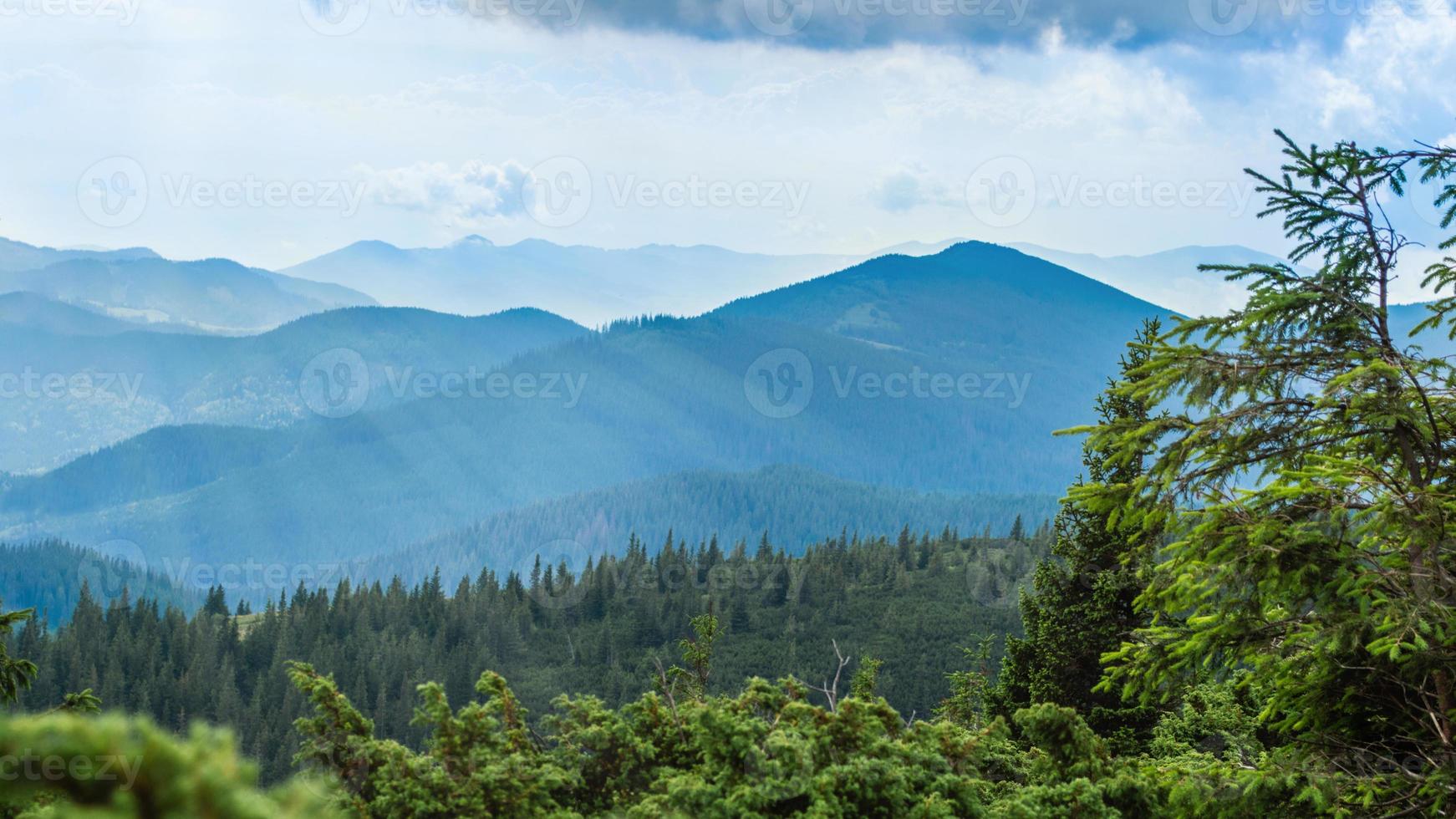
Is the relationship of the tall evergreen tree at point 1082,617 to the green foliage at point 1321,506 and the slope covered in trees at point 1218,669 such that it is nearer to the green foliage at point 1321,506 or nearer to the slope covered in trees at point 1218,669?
the slope covered in trees at point 1218,669

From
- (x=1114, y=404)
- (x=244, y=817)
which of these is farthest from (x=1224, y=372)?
(x=1114, y=404)

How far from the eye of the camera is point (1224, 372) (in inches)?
384

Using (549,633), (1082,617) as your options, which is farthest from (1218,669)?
(549,633)

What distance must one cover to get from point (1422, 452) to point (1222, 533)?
7.74 feet

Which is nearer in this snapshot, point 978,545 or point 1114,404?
point 1114,404

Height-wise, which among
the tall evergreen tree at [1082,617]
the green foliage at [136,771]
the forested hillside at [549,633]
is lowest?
the forested hillside at [549,633]

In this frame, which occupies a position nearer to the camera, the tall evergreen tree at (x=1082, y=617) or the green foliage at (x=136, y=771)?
the green foliage at (x=136, y=771)

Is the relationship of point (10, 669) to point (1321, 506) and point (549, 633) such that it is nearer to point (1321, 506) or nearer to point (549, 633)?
point (1321, 506)

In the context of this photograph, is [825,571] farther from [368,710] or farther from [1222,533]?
[1222,533]

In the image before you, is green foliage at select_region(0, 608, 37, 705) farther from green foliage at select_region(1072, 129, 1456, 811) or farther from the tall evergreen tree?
the tall evergreen tree

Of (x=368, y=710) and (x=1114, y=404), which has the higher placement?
(x=1114, y=404)

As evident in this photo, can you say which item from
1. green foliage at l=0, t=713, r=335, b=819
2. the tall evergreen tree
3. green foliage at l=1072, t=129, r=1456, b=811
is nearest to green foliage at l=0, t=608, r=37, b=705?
→ green foliage at l=0, t=713, r=335, b=819

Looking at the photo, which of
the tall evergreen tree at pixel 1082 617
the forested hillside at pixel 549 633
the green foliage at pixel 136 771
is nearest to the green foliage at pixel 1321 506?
the green foliage at pixel 136 771

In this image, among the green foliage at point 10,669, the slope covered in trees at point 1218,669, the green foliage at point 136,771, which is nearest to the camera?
the green foliage at point 136,771
